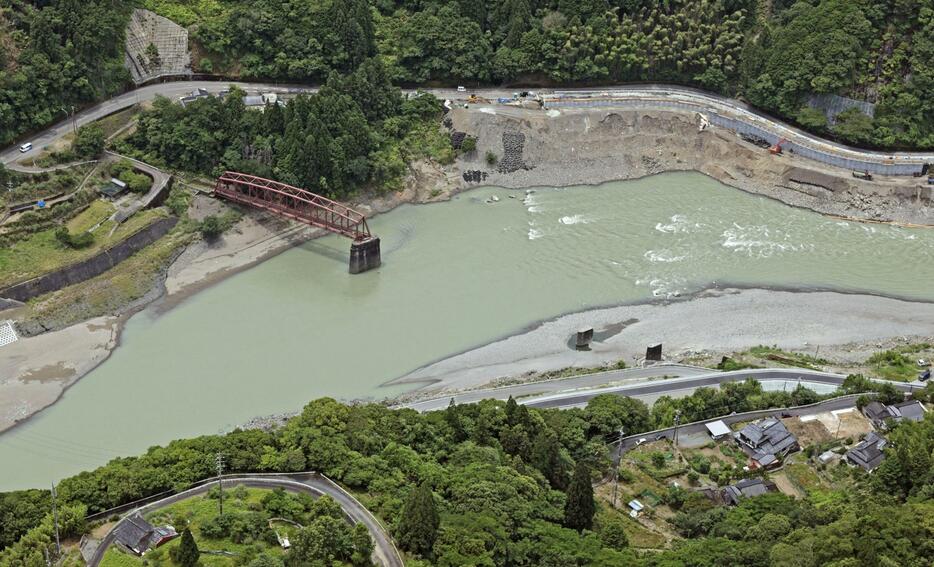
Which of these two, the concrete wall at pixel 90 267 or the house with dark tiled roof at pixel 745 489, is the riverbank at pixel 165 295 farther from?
the house with dark tiled roof at pixel 745 489

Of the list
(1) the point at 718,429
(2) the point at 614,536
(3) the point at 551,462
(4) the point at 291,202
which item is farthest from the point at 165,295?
(2) the point at 614,536

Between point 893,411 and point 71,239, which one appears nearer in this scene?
point 893,411

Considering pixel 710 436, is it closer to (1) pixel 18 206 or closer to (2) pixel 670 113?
(2) pixel 670 113

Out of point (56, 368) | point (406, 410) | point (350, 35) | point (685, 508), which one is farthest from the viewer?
point (350, 35)

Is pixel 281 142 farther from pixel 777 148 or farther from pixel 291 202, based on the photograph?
pixel 777 148

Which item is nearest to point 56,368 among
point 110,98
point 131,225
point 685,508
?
point 131,225

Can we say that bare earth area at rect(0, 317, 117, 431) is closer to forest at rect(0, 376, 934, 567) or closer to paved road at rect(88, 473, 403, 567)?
forest at rect(0, 376, 934, 567)

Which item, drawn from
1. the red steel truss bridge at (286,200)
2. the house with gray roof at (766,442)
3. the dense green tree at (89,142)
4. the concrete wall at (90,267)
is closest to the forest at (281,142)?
the red steel truss bridge at (286,200)
